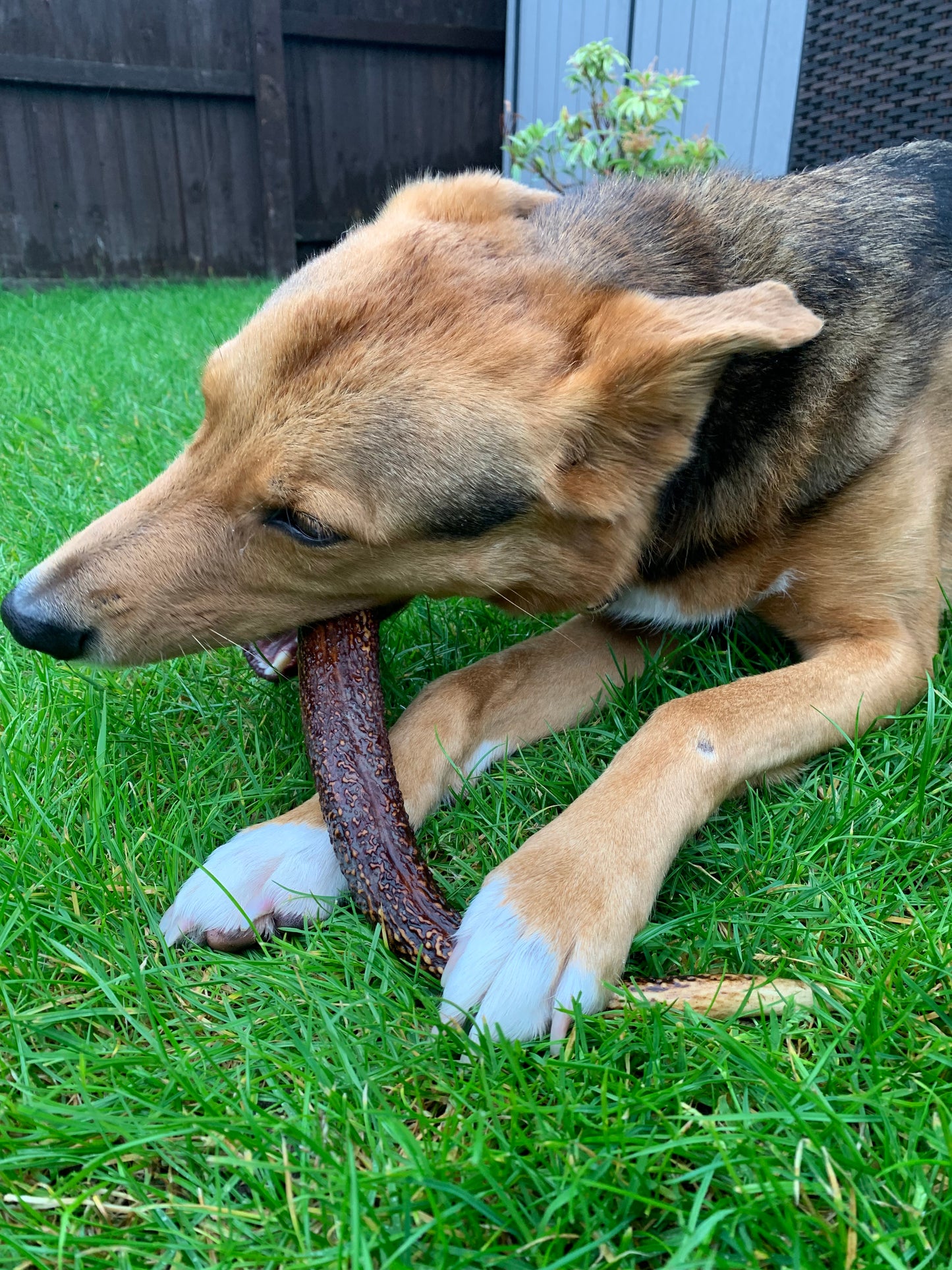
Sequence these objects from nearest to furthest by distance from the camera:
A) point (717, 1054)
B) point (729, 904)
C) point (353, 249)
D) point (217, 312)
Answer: point (717, 1054) → point (729, 904) → point (353, 249) → point (217, 312)

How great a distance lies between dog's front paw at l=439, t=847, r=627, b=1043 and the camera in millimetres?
1466

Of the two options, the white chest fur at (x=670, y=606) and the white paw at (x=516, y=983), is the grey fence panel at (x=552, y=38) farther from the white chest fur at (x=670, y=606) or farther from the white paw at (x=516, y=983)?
the white paw at (x=516, y=983)

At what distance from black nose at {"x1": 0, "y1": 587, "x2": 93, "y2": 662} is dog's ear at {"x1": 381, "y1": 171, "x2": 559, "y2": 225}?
4.49 feet

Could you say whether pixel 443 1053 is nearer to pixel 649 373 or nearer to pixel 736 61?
pixel 649 373

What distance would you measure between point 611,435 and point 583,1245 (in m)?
1.49

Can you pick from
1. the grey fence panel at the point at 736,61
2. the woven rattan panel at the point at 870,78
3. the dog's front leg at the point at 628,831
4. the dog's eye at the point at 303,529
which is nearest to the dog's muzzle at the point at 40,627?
the dog's eye at the point at 303,529

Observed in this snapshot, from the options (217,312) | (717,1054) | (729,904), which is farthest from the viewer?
(217,312)

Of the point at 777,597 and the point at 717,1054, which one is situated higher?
the point at 777,597

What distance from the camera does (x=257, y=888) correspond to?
1.75m

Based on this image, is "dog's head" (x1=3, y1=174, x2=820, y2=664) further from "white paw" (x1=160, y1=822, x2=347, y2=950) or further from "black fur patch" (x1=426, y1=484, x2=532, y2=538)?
"white paw" (x1=160, y1=822, x2=347, y2=950)

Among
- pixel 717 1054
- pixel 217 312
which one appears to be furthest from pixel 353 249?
pixel 217 312

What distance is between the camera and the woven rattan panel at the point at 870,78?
552 cm

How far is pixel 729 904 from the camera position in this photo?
170 cm

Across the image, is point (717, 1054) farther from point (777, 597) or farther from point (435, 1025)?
point (777, 597)
